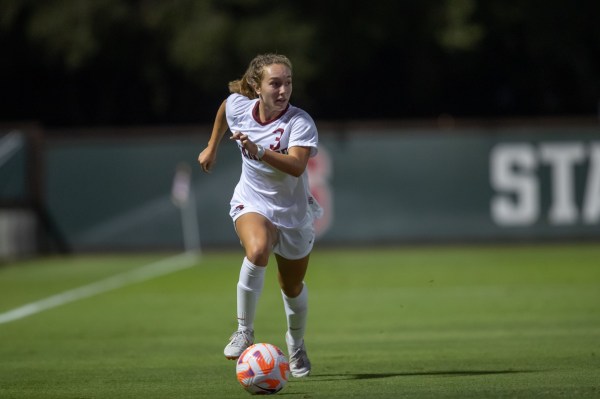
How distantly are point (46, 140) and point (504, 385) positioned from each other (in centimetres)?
1948

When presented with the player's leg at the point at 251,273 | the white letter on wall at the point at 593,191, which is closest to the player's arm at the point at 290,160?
the player's leg at the point at 251,273

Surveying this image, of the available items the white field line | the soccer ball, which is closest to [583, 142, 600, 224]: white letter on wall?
the white field line

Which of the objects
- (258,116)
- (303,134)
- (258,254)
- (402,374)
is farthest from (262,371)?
(258,116)

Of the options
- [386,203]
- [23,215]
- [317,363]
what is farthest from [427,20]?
[317,363]

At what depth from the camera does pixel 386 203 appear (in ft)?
87.5

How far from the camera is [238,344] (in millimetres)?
9289

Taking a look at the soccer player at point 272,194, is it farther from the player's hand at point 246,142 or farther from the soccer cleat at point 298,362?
the player's hand at point 246,142

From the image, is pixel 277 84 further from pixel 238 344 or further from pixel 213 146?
pixel 238 344

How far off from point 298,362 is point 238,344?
73cm

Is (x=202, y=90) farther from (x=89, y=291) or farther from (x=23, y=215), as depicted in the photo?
(x=89, y=291)

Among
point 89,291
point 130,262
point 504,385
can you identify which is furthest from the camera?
point 130,262

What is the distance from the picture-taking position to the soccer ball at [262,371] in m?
8.72

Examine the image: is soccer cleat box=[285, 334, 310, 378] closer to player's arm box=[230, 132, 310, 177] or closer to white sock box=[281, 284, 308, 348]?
white sock box=[281, 284, 308, 348]

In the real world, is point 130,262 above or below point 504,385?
below
